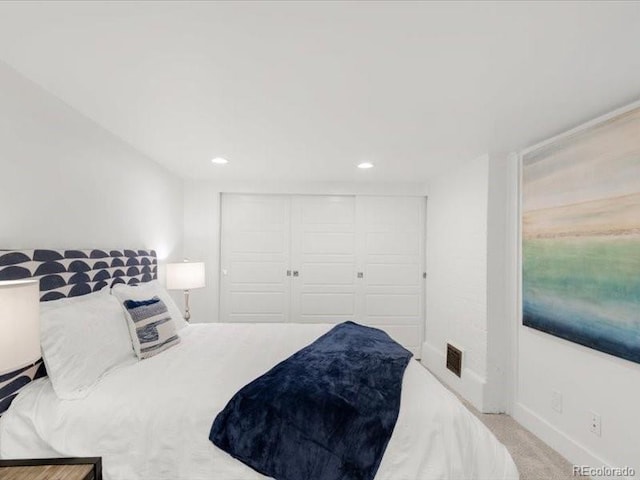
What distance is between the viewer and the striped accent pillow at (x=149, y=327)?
217cm

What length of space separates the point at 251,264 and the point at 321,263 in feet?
2.95

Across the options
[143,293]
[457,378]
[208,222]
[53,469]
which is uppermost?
[208,222]

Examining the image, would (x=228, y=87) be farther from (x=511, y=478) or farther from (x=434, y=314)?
(x=434, y=314)

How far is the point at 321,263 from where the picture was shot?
4.38 metres

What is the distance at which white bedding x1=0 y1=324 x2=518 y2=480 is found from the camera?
1500 millimetres

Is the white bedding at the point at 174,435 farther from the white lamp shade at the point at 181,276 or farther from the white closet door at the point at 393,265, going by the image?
the white closet door at the point at 393,265

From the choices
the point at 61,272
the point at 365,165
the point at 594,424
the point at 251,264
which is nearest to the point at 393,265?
the point at 365,165

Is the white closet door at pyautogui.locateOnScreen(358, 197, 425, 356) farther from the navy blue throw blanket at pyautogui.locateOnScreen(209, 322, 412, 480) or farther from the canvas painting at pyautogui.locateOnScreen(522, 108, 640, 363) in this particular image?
the navy blue throw blanket at pyautogui.locateOnScreen(209, 322, 412, 480)

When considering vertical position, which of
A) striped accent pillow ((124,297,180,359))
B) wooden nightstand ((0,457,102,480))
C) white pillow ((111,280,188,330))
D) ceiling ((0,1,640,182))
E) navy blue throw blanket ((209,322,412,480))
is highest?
ceiling ((0,1,640,182))

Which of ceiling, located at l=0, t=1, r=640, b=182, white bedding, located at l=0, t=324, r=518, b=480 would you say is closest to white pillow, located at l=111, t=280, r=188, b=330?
white bedding, located at l=0, t=324, r=518, b=480

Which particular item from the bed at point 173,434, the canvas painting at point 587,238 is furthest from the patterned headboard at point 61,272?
the canvas painting at point 587,238

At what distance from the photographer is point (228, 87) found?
6.03ft

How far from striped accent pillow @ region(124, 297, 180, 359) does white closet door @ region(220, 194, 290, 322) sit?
1.84 metres

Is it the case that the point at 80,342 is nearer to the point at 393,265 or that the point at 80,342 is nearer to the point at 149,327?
the point at 149,327
